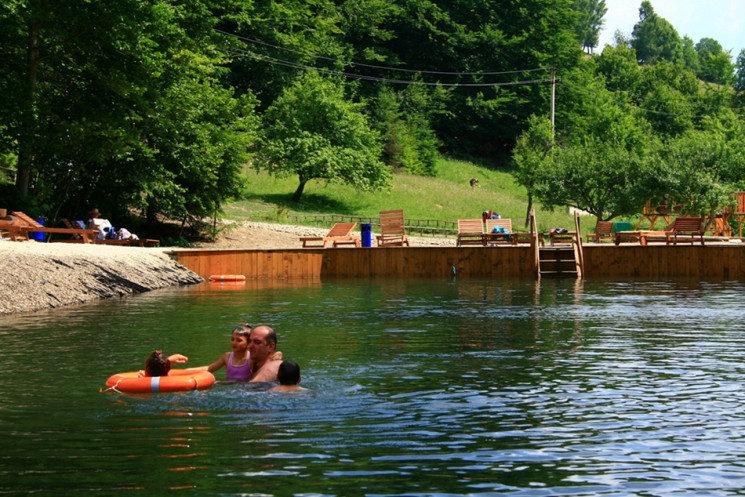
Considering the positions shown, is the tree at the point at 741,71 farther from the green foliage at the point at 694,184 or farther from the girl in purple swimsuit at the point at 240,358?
the girl in purple swimsuit at the point at 240,358

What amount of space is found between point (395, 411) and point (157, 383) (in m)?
2.82

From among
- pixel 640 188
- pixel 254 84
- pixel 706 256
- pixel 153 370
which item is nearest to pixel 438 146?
pixel 254 84

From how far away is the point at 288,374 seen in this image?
429 inches

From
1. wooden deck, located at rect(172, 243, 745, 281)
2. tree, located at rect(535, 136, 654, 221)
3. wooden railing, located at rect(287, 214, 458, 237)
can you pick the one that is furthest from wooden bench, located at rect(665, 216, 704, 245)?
wooden railing, located at rect(287, 214, 458, 237)

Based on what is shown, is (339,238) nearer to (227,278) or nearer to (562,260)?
(227,278)

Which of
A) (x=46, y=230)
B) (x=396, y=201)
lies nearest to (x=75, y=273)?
(x=46, y=230)

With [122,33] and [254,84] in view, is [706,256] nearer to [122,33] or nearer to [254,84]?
[122,33]

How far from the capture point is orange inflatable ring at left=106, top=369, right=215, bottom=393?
11.0m

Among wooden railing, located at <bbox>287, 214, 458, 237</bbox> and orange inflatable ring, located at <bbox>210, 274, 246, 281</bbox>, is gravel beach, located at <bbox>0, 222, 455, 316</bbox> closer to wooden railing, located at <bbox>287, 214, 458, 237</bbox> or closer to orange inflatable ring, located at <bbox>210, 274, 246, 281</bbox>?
orange inflatable ring, located at <bbox>210, 274, 246, 281</bbox>

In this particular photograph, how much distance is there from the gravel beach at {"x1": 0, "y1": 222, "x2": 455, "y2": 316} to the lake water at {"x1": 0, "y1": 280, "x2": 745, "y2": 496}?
7.30 ft

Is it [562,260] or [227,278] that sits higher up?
[562,260]

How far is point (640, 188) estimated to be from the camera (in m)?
49.0

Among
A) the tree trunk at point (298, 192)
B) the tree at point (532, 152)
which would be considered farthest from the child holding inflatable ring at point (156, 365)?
the tree trunk at point (298, 192)

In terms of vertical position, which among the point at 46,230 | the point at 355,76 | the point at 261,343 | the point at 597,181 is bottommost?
the point at 261,343
